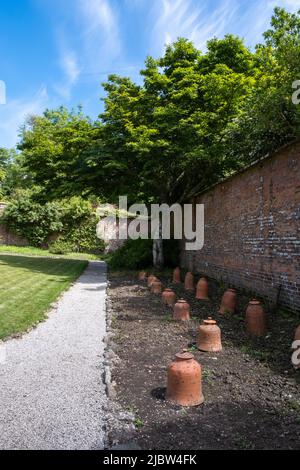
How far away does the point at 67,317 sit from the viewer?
24.8ft

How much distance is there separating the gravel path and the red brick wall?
3.32 m

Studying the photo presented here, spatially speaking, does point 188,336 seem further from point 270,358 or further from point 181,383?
point 181,383

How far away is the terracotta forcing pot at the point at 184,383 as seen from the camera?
3666 millimetres

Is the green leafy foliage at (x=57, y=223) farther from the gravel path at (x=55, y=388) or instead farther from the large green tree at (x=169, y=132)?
the gravel path at (x=55, y=388)

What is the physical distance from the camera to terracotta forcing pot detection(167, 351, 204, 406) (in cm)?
367

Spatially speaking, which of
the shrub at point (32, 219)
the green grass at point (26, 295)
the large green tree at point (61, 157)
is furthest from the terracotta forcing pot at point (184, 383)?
the shrub at point (32, 219)

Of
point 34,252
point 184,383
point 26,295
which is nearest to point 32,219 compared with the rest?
point 34,252

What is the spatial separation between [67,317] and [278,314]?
3.87 m

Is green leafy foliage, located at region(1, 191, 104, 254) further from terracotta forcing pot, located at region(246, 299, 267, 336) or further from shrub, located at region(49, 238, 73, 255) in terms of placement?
terracotta forcing pot, located at region(246, 299, 267, 336)

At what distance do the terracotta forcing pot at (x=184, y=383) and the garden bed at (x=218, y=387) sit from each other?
8 centimetres

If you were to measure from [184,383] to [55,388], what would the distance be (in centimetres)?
133

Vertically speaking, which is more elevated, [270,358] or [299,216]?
[299,216]
